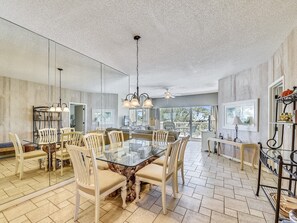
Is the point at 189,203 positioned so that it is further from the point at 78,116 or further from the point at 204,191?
the point at 78,116

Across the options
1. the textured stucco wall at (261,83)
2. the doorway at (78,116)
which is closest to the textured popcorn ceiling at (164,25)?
the textured stucco wall at (261,83)

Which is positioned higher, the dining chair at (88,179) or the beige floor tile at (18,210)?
the dining chair at (88,179)

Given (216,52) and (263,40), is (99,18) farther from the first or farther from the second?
(263,40)

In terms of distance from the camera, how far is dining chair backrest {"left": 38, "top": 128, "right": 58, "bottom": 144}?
110 inches

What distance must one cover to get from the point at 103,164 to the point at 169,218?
135 cm

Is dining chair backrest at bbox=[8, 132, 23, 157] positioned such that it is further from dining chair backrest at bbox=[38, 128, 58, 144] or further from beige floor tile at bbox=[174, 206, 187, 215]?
beige floor tile at bbox=[174, 206, 187, 215]

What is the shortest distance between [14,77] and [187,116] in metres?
7.33

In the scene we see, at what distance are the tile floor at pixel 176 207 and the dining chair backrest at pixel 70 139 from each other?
83 centimetres

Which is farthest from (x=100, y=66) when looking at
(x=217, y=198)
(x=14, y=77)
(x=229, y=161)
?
(x=229, y=161)

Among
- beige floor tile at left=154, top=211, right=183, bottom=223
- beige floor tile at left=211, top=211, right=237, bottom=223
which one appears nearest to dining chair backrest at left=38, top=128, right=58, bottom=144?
beige floor tile at left=154, top=211, right=183, bottom=223

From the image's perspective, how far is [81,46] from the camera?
2.61m

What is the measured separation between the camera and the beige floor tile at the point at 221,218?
5.69ft

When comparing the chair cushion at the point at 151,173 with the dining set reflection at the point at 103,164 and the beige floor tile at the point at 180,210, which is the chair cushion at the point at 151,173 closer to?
the dining set reflection at the point at 103,164

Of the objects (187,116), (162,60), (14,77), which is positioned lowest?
(187,116)
